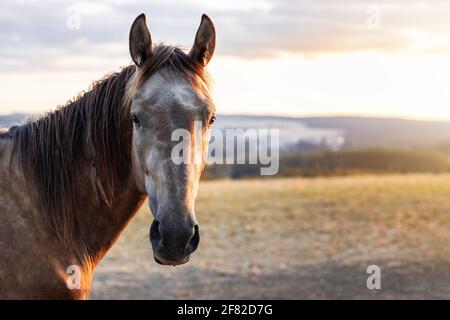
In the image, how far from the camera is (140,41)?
12.0 feet

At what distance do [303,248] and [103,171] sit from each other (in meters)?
10.9

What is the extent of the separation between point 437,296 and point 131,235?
7.85 meters

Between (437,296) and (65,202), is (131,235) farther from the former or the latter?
(65,202)

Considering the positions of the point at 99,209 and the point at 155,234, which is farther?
the point at 99,209

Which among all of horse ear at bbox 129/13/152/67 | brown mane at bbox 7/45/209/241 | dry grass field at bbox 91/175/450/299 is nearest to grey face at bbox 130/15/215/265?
horse ear at bbox 129/13/152/67

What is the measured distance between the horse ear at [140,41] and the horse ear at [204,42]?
277 millimetres

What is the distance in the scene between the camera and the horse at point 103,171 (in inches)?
132

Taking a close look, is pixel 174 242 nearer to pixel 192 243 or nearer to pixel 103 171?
pixel 192 243

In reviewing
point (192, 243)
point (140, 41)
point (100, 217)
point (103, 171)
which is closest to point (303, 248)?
point (100, 217)

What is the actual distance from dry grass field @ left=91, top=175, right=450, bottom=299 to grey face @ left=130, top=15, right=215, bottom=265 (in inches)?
301

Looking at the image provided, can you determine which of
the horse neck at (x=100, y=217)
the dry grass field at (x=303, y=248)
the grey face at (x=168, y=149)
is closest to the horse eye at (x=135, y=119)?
the grey face at (x=168, y=149)

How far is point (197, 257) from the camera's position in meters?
13.6
